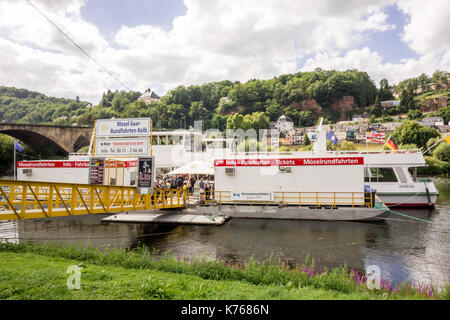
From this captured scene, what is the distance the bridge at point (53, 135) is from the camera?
237 ft

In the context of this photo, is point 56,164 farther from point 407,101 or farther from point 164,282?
point 407,101

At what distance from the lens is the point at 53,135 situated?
76.0 m

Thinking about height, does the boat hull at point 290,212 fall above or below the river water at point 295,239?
above

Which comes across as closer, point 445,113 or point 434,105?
point 445,113

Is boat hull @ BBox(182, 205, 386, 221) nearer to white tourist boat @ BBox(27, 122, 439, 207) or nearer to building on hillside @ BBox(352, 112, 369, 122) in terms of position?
white tourist boat @ BBox(27, 122, 439, 207)

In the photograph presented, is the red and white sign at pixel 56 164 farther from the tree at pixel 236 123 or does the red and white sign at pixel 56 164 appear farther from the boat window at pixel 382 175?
the tree at pixel 236 123

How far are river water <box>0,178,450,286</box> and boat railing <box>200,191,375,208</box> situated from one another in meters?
1.40

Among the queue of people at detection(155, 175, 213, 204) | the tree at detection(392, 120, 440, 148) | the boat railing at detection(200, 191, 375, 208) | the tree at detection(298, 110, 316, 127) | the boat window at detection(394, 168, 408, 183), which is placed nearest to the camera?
the boat railing at detection(200, 191, 375, 208)

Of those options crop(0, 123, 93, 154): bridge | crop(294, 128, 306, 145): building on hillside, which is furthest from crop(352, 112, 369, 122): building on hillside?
crop(0, 123, 93, 154): bridge

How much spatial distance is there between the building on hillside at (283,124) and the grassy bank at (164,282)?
144 metres

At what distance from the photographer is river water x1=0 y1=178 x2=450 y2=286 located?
37.8 ft

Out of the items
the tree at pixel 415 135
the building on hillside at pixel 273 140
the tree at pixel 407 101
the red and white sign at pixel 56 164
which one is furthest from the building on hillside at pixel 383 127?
the red and white sign at pixel 56 164

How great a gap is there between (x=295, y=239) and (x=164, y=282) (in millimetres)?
9935

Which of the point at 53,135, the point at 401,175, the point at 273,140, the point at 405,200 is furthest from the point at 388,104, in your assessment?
the point at 53,135
